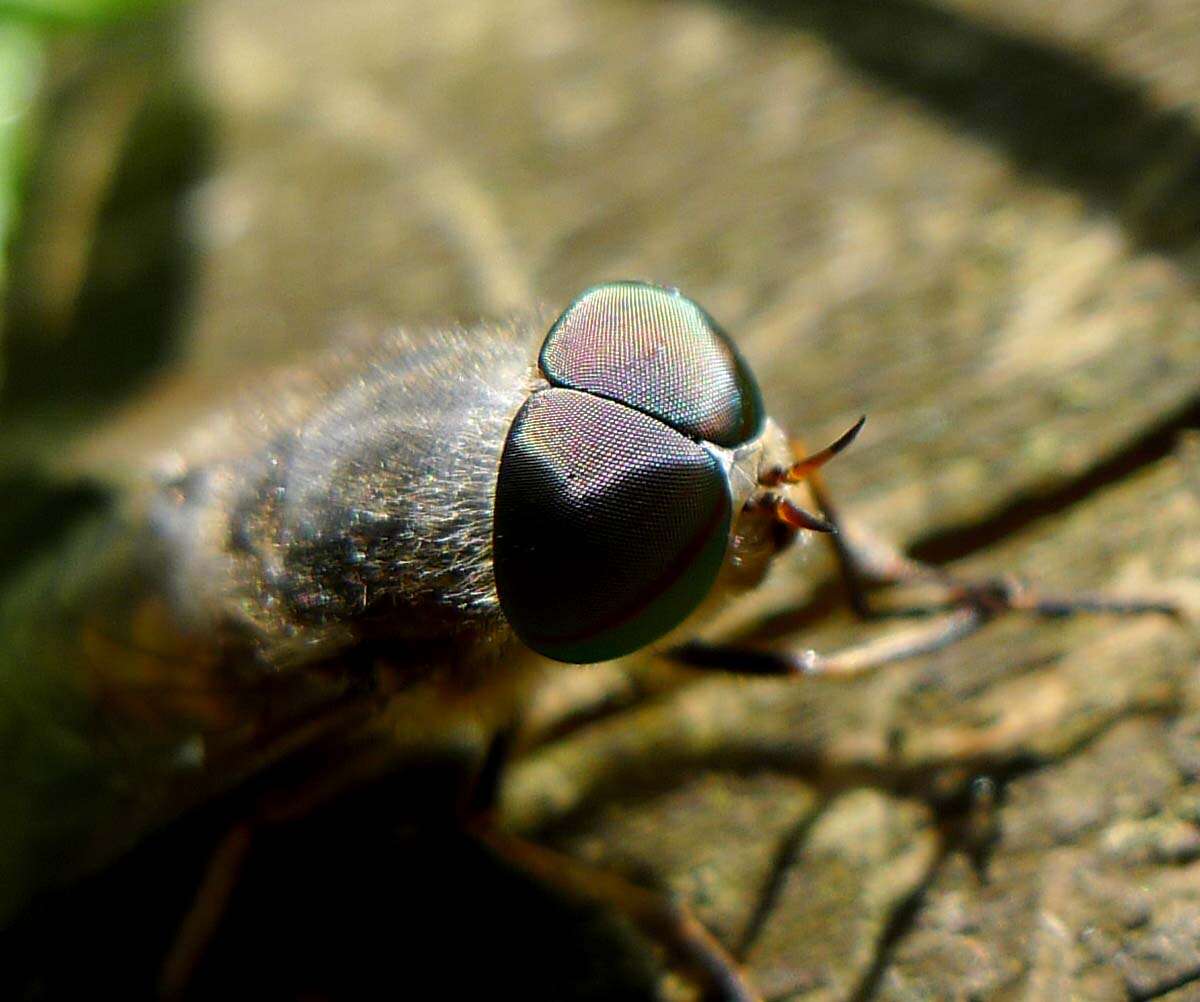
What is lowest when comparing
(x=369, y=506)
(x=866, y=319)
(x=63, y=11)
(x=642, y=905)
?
(x=642, y=905)

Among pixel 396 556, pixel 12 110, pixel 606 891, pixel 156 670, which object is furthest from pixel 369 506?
pixel 12 110

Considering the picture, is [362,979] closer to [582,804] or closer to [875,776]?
[582,804]

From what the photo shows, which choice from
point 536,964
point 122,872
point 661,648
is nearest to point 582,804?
point 536,964

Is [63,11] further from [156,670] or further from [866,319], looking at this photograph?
[866,319]

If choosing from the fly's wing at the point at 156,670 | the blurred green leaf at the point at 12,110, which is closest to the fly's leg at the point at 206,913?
the fly's wing at the point at 156,670

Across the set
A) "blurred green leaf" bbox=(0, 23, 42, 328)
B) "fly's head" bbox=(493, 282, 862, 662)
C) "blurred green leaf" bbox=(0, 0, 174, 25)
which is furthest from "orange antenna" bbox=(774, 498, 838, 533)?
"blurred green leaf" bbox=(0, 0, 174, 25)

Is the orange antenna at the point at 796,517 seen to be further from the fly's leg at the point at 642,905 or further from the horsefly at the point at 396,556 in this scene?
the fly's leg at the point at 642,905
